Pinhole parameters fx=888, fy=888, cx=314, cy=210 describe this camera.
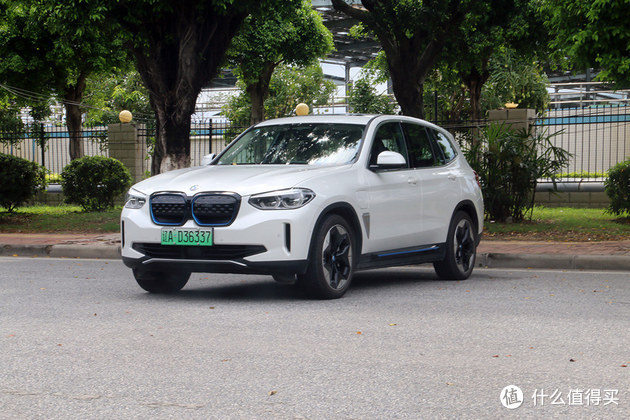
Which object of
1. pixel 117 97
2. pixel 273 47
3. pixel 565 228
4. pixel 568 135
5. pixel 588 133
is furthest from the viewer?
pixel 117 97

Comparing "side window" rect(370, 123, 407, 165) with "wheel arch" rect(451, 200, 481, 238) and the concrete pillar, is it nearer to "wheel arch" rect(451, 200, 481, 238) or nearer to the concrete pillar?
"wheel arch" rect(451, 200, 481, 238)

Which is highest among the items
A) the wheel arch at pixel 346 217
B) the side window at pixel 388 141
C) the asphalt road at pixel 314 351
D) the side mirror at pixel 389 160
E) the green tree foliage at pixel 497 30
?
the green tree foliage at pixel 497 30

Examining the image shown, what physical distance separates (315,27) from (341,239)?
79.9 feet

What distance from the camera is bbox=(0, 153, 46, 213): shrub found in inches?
720

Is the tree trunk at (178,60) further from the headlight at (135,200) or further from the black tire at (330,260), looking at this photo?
the black tire at (330,260)

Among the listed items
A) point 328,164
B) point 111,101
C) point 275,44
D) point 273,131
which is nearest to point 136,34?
point 273,131

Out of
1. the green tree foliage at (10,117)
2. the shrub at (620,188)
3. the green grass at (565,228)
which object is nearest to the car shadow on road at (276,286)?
the green grass at (565,228)

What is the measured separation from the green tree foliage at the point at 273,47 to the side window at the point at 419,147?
1889 centimetres

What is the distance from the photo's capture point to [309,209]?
7625 mm

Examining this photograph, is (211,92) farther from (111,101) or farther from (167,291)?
(167,291)

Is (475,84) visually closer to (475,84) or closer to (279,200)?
(475,84)

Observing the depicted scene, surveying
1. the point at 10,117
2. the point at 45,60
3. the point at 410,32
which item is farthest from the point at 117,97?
the point at 410,32

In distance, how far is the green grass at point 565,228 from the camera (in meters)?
14.1

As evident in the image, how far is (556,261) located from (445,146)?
7.47 feet
